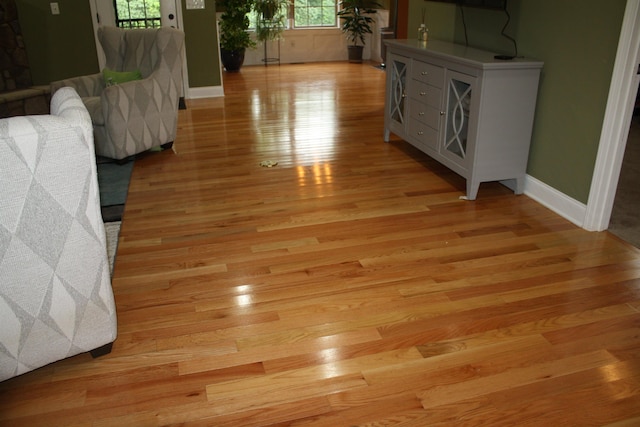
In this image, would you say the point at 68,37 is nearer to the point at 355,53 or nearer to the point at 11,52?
the point at 11,52

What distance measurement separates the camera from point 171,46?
15.0 feet

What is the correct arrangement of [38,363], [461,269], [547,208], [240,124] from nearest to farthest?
[38,363], [461,269], [547,208], [240,124]

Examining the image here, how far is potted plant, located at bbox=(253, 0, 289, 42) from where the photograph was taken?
28.6 ft

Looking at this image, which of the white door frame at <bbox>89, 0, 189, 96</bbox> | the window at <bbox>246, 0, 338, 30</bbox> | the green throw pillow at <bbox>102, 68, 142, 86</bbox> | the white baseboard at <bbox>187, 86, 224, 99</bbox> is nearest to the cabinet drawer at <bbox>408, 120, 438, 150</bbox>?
the green throw pillow at <bbox>102, 68, 142, 86</bbox>

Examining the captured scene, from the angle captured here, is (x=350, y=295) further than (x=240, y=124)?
No

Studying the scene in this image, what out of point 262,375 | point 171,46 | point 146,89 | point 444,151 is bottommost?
point 262,375

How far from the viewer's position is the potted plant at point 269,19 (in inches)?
344

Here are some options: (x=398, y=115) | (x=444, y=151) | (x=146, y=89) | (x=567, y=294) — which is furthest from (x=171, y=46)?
(x=567, y=294)

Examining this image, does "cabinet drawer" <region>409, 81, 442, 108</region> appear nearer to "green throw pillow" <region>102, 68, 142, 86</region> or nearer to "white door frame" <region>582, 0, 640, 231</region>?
"white door frame" <region>582, 0, 640, 231</region>

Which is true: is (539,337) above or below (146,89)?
below

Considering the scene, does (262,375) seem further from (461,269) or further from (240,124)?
(240,124)

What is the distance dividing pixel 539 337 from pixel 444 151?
6.17 ft

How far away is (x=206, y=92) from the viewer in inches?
271

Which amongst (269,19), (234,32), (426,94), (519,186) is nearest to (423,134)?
(426,94)
